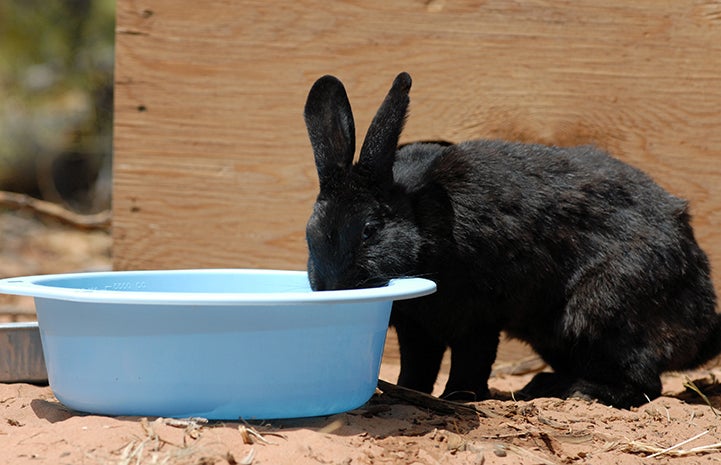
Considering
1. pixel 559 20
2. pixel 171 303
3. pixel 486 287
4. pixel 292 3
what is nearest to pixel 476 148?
pixel 486 287

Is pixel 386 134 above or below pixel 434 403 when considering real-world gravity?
above

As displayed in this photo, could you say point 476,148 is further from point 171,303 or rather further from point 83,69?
point 83,69

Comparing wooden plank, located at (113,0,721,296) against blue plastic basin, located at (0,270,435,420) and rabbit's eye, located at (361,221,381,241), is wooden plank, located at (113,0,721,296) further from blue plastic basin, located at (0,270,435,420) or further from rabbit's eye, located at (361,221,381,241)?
blue plastic basin, located at (0,270,435,420)

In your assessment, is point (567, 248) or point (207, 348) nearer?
point (207, 348)

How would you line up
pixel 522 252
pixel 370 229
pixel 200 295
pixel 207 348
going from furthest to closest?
pixel 522 252 → pixel 370 229 → pixel 207 348 → pixel 200 295

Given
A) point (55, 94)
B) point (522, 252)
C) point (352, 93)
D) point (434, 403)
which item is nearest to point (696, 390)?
point (522, 252)

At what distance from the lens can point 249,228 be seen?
4.29 m

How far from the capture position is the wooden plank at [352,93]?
13.2 ft

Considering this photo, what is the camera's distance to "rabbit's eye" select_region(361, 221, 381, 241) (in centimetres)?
306

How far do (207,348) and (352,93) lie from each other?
6.63ft

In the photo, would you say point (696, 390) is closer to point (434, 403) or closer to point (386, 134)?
point (434, 403)

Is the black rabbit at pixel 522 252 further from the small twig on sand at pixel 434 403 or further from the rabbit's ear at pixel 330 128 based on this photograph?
the small twig on sand at pixel 434 403

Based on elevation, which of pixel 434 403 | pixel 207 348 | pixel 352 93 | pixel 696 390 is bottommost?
pixel 696 390

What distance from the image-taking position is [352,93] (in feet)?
13.6
